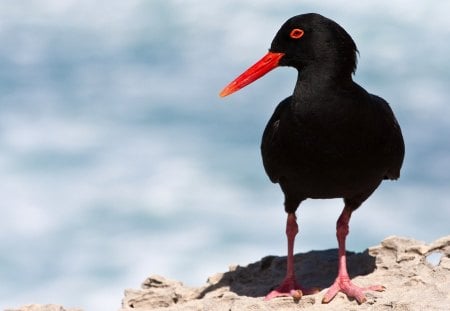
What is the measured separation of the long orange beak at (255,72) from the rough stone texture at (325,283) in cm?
223

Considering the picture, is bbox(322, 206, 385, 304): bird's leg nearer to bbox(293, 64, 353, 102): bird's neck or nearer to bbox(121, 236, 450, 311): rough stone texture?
bbox(121, 236, 450, 311): rough stone texture

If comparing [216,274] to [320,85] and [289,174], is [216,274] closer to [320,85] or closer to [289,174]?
[289,174]

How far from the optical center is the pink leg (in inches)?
385

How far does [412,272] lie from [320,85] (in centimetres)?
246

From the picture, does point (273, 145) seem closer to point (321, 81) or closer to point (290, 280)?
point (321, 81)

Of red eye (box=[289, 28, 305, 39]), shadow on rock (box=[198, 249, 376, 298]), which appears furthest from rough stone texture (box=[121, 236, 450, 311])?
red eye (box=[289, 28, 305, 39])

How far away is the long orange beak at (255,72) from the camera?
31.3ft

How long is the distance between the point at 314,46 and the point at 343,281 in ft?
8.05

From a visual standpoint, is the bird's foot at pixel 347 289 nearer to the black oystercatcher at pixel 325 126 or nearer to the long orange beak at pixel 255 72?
the black oystercatcher at pixel 325 126

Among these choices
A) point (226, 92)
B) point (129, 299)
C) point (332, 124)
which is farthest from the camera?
point (129, 299)

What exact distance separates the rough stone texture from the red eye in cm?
268

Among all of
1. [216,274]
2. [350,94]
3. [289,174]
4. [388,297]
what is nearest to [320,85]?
[350,94]

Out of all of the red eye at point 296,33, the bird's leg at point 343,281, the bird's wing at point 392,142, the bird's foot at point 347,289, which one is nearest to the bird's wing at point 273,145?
the red eye at point 296,33

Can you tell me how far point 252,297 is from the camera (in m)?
10.3
